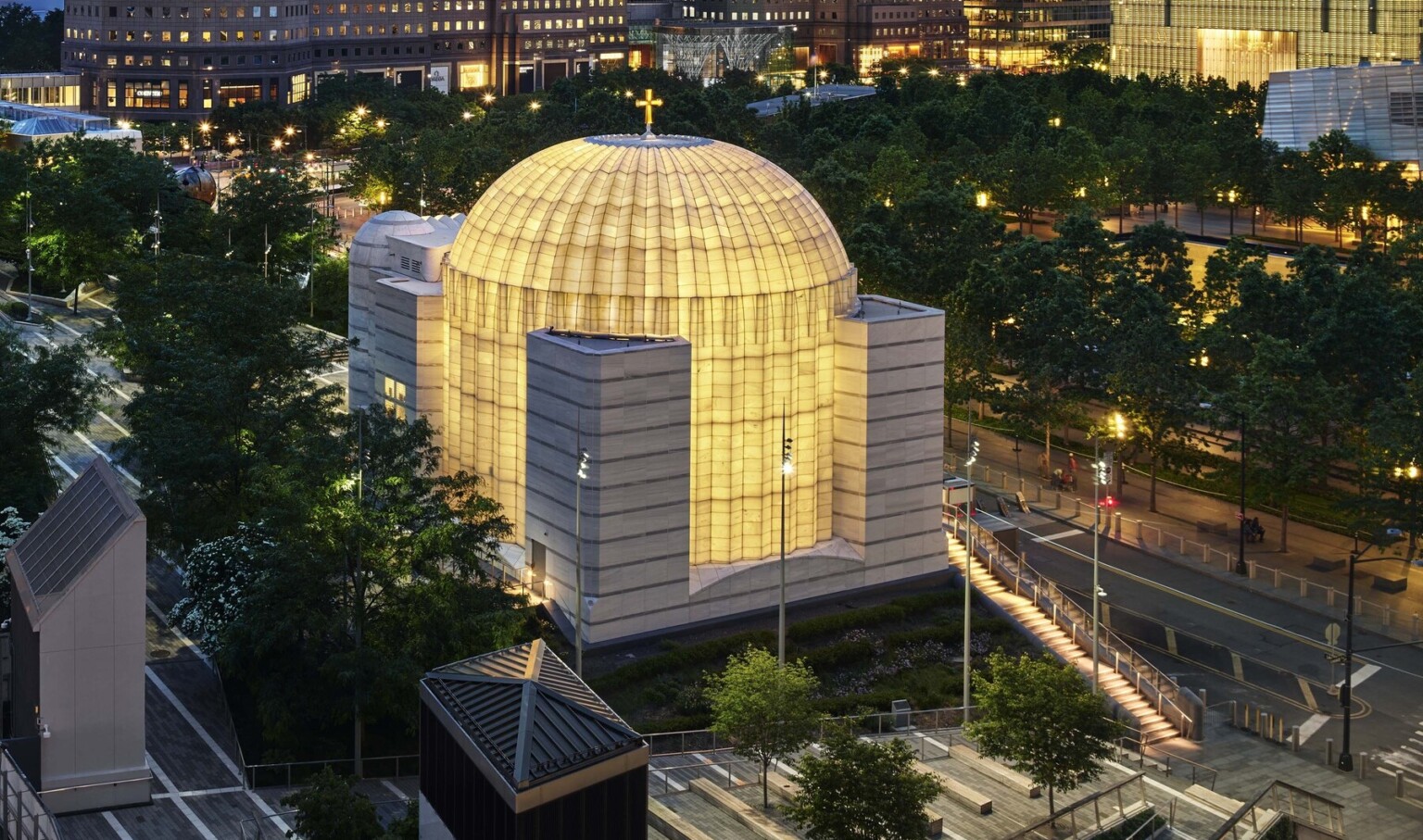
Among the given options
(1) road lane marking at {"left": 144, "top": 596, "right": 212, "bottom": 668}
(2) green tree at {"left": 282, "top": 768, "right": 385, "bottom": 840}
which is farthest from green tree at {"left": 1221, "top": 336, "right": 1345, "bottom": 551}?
(2) green tree at {"left": 282, "top": 768, "right": 385, "bottom": 840}

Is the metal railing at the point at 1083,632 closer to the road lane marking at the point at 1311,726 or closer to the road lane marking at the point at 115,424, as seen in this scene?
the road lane marking at the point at 1311,726

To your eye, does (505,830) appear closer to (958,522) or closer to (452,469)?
(452,469)

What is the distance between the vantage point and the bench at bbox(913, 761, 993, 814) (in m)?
73.9

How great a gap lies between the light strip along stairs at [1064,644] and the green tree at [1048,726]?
38.9 ft

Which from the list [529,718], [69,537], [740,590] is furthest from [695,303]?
[529,718]

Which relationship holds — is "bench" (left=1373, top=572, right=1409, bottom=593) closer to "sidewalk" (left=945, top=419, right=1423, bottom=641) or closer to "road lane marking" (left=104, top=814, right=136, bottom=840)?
"sidewalk" (left=945, top=419, right=1423, bottom=641)

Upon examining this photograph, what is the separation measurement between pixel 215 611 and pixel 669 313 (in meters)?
23.7

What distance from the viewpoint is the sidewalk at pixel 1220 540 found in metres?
100

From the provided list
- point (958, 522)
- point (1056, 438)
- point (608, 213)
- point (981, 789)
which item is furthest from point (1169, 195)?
point (981, 789)

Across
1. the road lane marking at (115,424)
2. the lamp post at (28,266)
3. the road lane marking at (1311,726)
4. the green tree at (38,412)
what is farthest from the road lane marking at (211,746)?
the lamp post at (28,266)

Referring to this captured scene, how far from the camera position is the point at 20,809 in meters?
59.2

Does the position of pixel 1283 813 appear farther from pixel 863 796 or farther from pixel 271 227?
pixel 271 227

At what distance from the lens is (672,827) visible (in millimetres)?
70938

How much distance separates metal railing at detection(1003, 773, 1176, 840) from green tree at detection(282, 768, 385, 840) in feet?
70.4
